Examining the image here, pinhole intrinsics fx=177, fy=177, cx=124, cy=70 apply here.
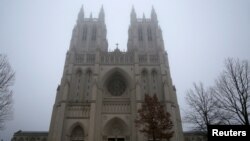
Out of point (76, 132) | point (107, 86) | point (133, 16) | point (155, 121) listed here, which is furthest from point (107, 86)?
point (133, 16)

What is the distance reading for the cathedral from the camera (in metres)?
27.3

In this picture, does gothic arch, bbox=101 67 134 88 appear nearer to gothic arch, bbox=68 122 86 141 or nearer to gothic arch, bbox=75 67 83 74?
gothic arch, bbox=75 67 83 74

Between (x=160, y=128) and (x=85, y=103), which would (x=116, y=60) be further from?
(x=160, y=128)

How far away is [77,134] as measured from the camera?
91.3 feet

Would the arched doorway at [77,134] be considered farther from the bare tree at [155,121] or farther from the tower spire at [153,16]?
the tower spire at [153,16]

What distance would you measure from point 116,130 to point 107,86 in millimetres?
8186

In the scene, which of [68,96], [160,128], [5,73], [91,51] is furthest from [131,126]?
[5,73]

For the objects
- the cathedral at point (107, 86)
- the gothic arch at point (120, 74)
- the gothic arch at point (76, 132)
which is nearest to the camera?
the gothic arch at point (76, 132)

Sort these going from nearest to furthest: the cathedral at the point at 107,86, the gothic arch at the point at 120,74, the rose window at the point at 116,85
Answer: the cathedral at the point at 107,86
the gothic arch at the point at 120,74
the rose window at the point at 116,85

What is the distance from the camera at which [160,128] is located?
19.2 meters

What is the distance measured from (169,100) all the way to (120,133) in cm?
957

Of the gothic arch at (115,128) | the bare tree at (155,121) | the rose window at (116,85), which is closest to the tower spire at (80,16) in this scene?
the rose window at (116,85)

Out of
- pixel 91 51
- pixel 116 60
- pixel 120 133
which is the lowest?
pixel 120 133

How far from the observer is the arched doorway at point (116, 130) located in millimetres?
28031
